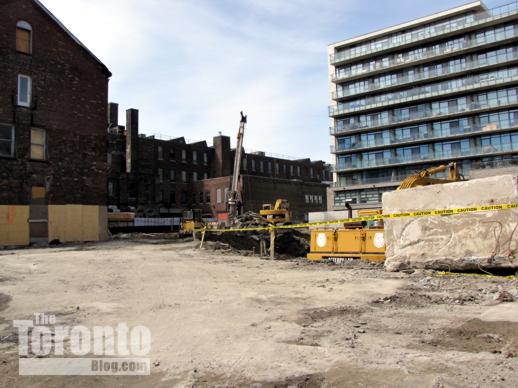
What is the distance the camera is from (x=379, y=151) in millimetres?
71625

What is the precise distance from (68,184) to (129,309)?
2330 cm

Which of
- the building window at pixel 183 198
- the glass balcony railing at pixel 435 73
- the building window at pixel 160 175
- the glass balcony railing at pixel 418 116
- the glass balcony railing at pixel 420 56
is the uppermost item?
the glass balcony railing at pixel 420 56

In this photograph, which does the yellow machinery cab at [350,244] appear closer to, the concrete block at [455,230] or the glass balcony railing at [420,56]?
the concrete block at [455,230]

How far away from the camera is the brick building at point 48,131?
26.5m

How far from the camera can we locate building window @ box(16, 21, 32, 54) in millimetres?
27781

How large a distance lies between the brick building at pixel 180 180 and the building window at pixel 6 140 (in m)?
35.7

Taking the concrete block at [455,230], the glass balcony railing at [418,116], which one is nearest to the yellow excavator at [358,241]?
the concrete block at [455,230]

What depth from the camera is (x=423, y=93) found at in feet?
218

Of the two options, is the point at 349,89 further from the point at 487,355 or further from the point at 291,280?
the point at 487,355

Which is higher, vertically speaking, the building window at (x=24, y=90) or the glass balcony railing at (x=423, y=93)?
the glass balcony railing at (x=423, y=93)

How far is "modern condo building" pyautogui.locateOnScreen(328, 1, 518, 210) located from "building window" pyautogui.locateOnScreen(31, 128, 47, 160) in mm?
51551

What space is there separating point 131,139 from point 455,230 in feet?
204

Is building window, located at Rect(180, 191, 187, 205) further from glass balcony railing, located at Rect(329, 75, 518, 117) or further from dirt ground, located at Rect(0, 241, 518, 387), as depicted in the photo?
dirt ground, located at Rect(0, 241, 518, 387)

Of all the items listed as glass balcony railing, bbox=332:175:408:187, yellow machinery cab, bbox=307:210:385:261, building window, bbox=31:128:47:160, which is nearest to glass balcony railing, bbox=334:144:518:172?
glass balcony railing, bbox=332:175:408:187
